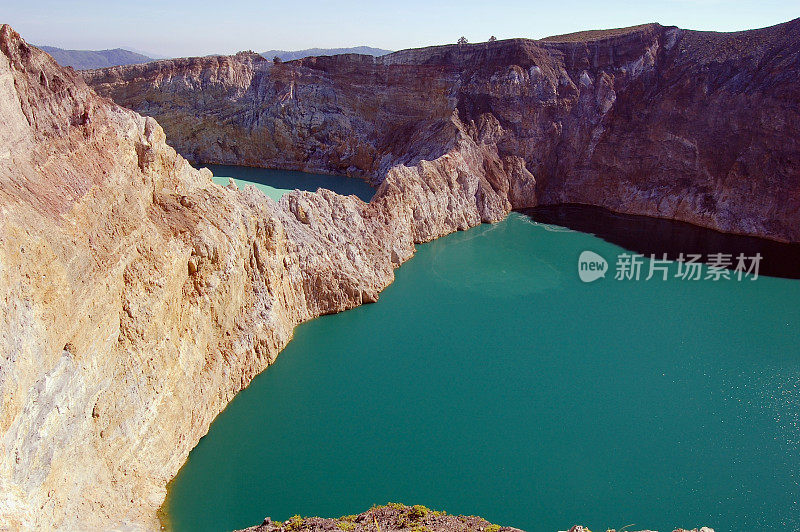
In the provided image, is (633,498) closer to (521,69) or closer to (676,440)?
(676,440)

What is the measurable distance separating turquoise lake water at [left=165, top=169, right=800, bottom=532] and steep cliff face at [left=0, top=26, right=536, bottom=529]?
1.52 m

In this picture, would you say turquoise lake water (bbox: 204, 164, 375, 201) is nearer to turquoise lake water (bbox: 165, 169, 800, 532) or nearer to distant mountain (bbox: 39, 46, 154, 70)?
turquoise lake water (bbox: 165, 169, 800, 532)

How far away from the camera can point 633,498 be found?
14992 mm

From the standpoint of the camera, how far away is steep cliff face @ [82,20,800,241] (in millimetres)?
35656

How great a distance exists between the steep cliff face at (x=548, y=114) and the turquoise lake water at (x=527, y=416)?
1193 centimetres

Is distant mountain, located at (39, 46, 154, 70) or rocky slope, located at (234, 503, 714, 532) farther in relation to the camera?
distant mountain, located at (39, 46, 154, 70)

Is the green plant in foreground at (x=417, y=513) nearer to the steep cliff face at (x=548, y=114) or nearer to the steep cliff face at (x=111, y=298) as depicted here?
the steep cliff face at (x=111, y=298)

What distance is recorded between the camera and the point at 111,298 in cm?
1416

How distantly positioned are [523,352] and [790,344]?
1036 centimetres

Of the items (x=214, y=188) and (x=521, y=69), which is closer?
(x=214, y=188)

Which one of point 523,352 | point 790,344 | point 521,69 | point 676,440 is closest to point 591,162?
point 521,69

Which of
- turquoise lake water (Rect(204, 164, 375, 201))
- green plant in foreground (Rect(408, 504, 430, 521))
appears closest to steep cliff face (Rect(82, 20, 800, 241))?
turquoise lake water (Rect(204, 164, 375, 201))

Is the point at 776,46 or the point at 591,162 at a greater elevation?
the point at 776,46

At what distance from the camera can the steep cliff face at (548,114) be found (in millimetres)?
35656
